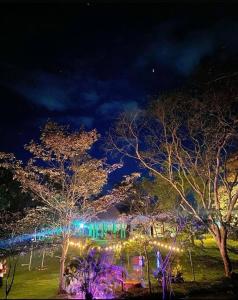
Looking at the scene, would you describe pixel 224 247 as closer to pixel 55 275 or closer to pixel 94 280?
pixel 94 280

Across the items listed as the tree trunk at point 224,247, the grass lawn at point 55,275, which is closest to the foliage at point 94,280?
the grass lawn at point 55,275

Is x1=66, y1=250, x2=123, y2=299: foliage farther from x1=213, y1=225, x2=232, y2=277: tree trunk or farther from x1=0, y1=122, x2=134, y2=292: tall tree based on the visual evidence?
x1=213, y1=225, x2=232, y2=277: tree trunk

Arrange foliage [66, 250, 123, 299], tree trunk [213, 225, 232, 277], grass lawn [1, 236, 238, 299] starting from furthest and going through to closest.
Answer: tree trunk [213, 225, 232, 277], grass lawn [1, 236, 238, 299], foliage [66, 250, 123, 299]

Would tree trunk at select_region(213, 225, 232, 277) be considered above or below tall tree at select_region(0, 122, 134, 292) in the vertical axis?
below

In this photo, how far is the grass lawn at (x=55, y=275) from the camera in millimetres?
10681

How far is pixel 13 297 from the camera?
10164 millimetres

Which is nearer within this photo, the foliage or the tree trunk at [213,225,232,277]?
the foliage

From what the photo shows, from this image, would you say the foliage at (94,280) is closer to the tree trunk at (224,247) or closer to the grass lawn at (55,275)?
the grass lawn at (55,275)

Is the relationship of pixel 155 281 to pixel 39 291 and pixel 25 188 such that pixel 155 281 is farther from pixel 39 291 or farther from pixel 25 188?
pixel 25 188

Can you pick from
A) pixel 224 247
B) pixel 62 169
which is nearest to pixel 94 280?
pixel 62 169

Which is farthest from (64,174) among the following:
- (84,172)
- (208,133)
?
(208,133)

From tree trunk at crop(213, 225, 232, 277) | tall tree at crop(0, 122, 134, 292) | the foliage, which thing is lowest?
the foliage

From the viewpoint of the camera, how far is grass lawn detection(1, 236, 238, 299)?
1068 cm

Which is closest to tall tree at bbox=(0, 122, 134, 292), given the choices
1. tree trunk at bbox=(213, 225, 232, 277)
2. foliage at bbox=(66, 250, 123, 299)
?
foliage at bbox=(66, 250, 123, 299)
